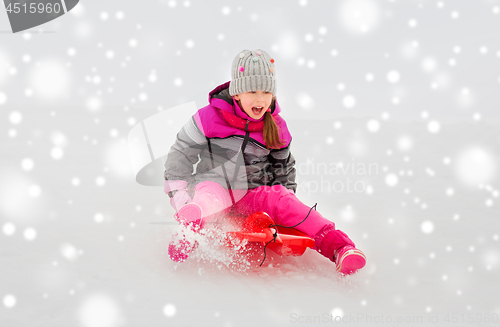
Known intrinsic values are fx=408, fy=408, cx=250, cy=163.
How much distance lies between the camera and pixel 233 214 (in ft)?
5.38

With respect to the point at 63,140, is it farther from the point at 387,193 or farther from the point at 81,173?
the point at 387,193

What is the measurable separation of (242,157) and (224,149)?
8 centimetres

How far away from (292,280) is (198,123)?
710 mm

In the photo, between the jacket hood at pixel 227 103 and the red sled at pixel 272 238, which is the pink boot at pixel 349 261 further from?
the jacket hood at pixel 227 103

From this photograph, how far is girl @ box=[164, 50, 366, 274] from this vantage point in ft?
4.90

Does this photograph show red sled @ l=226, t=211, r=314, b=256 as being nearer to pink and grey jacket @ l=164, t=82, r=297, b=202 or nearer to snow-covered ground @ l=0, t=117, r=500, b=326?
snow-covered ground @ l=0, t=117, r=500, b=326

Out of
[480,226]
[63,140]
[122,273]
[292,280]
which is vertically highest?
[63,140]

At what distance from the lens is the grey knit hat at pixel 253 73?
1495 millimetres

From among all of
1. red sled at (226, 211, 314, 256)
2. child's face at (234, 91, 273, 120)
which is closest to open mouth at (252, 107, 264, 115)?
child's face at (234, 91, 273, 120)

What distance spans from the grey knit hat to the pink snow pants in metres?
0.39

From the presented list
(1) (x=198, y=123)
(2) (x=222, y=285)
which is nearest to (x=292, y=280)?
(2) (x=222, y=285)

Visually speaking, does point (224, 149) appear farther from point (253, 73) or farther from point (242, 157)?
point (253, 73)

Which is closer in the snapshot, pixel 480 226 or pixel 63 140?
pixel 480 226

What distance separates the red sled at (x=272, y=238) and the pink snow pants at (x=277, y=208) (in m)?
0.05
